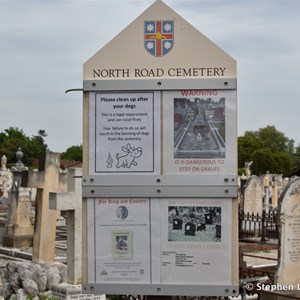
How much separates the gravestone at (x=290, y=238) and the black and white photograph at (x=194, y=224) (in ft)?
18.8

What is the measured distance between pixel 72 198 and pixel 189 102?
4629 millimetres

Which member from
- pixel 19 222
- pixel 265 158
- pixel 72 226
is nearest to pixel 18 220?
pixel 19 222

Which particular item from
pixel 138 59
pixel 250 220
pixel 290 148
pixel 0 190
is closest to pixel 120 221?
pixel 138 59

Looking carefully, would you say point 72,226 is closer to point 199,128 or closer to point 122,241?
point 122,241

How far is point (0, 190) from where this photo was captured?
34.5 m

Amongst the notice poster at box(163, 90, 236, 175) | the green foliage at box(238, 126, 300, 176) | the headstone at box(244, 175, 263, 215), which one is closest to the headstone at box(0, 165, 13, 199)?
the headstone at box(244, 175, 263, 215)

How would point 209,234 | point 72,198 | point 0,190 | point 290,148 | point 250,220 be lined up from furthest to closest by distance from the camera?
point 290,148, point 0,190, point 250,220, point 72,198, point 209,234

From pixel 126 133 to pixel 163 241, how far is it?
0.74 meters

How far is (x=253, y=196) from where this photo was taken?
20719mm

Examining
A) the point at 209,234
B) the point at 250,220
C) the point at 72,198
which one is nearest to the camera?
the point at 209,234

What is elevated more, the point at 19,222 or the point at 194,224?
the point at 194,224

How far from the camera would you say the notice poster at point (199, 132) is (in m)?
3.74

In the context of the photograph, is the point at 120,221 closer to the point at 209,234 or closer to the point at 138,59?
the point at 209,234

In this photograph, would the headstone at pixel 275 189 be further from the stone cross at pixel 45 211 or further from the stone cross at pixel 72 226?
the stone cross at pixel 72 226
